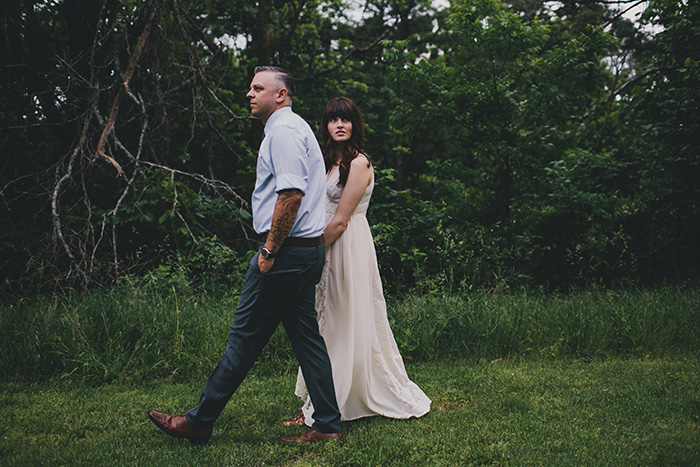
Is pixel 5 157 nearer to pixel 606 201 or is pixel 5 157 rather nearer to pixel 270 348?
pixel 270 348

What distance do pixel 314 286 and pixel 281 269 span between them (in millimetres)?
344

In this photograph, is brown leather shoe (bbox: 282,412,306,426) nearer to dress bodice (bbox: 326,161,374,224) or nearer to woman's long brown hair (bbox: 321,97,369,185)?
dress bodice (bbox: 326,161,374,224)

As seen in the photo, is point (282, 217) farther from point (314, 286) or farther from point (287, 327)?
point (287, 327)

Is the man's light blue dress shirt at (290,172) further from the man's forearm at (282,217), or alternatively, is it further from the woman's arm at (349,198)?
the woman's arm at (349,198)

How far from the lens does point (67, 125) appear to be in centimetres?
758

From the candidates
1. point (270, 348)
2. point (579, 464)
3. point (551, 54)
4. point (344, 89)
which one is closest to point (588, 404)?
point (579, 464)

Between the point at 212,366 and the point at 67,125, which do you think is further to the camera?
the point at 67,125

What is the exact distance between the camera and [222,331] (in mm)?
5012

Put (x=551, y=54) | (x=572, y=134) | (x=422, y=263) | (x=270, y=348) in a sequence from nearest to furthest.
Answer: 1. (x=270, y=348)
2. (x=422, y=263)
3. (x=551, y=54)
4. (x=572, y=134)

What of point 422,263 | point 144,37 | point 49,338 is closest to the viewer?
point 49,338

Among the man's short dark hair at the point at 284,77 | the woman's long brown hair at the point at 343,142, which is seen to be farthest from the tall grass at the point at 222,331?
the man's short dark hair at the point at 284,77

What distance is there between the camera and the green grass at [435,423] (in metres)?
3.04

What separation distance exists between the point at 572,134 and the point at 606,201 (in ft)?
13.2

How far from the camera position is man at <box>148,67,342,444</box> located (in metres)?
2.90
